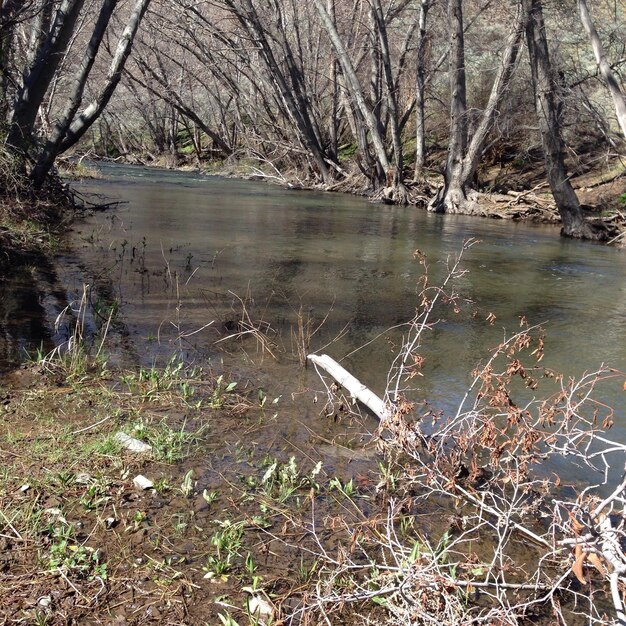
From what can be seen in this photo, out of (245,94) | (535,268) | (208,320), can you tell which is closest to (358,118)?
(245,94)

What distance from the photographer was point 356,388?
15.8 feet

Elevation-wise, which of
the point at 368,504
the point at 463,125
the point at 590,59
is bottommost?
the point at 368,504

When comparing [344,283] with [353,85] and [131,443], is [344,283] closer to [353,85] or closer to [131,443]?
[131,443]

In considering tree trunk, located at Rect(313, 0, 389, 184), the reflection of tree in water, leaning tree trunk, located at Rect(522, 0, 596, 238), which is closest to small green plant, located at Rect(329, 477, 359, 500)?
the reflection of tree in water

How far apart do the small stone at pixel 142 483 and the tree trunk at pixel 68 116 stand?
8.19 metres

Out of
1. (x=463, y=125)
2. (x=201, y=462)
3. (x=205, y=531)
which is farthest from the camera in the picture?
(x=463, y=125)

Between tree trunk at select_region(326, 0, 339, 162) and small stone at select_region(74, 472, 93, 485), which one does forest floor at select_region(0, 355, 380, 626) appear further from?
tree trunk at select_region(326, 0, 339, 162)

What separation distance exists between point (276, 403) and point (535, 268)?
8.25 meters

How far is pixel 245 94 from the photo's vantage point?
31047 millimetres

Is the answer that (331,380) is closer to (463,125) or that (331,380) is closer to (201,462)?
(201,462)

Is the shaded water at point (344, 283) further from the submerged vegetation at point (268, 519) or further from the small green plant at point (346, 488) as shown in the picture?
the small green plant at point (346, 488)

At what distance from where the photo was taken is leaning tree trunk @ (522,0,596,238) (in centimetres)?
1673

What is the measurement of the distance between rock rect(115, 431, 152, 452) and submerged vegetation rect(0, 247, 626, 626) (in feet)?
0.04

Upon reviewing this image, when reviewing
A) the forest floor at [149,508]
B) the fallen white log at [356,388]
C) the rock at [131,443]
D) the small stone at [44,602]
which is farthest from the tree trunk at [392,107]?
the small stone at [44,602]
